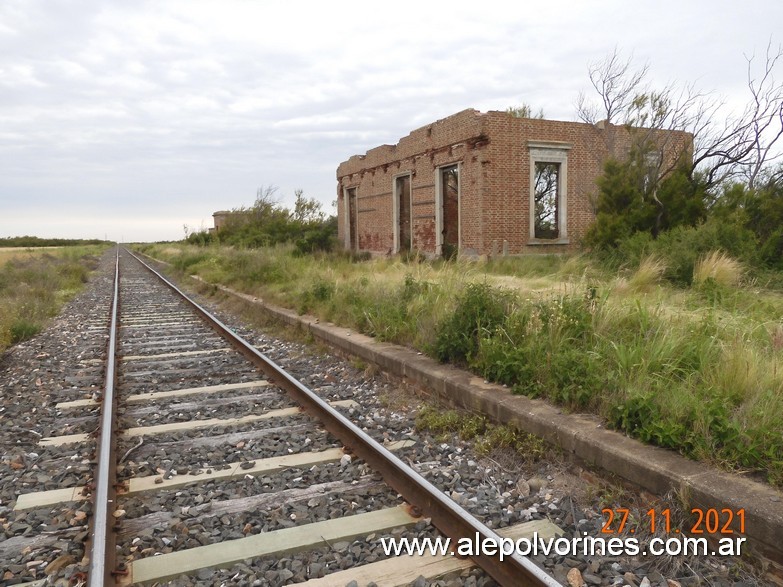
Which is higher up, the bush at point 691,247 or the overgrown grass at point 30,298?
the bush at point 691,247

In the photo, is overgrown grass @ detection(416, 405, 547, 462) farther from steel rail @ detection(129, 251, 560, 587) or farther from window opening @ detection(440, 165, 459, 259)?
window opening @ detection(440, 165, 459, 259)

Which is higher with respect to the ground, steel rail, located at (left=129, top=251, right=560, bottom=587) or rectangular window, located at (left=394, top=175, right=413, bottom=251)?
rectangular window, located at (left=394, top=175, right=413, bottom=251)

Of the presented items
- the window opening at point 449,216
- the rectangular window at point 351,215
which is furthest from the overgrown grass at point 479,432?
the rectangular window at point 351,215

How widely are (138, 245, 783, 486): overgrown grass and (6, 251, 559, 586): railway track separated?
1.05 meters

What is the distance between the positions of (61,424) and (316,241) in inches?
817

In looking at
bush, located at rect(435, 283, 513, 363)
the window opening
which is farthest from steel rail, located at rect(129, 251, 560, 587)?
the window opening

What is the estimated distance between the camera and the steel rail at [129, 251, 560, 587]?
2.58 m

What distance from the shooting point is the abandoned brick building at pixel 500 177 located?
16.4m

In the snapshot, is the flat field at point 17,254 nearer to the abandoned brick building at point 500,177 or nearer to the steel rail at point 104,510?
the abandoned brick building at point 500,177

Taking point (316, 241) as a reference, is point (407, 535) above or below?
below

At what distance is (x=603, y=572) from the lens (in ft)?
9.11

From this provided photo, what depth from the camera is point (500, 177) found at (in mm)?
16453

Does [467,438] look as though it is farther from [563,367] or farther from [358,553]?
[358,553]

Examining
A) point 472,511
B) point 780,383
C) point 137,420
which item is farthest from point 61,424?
point 780,383
